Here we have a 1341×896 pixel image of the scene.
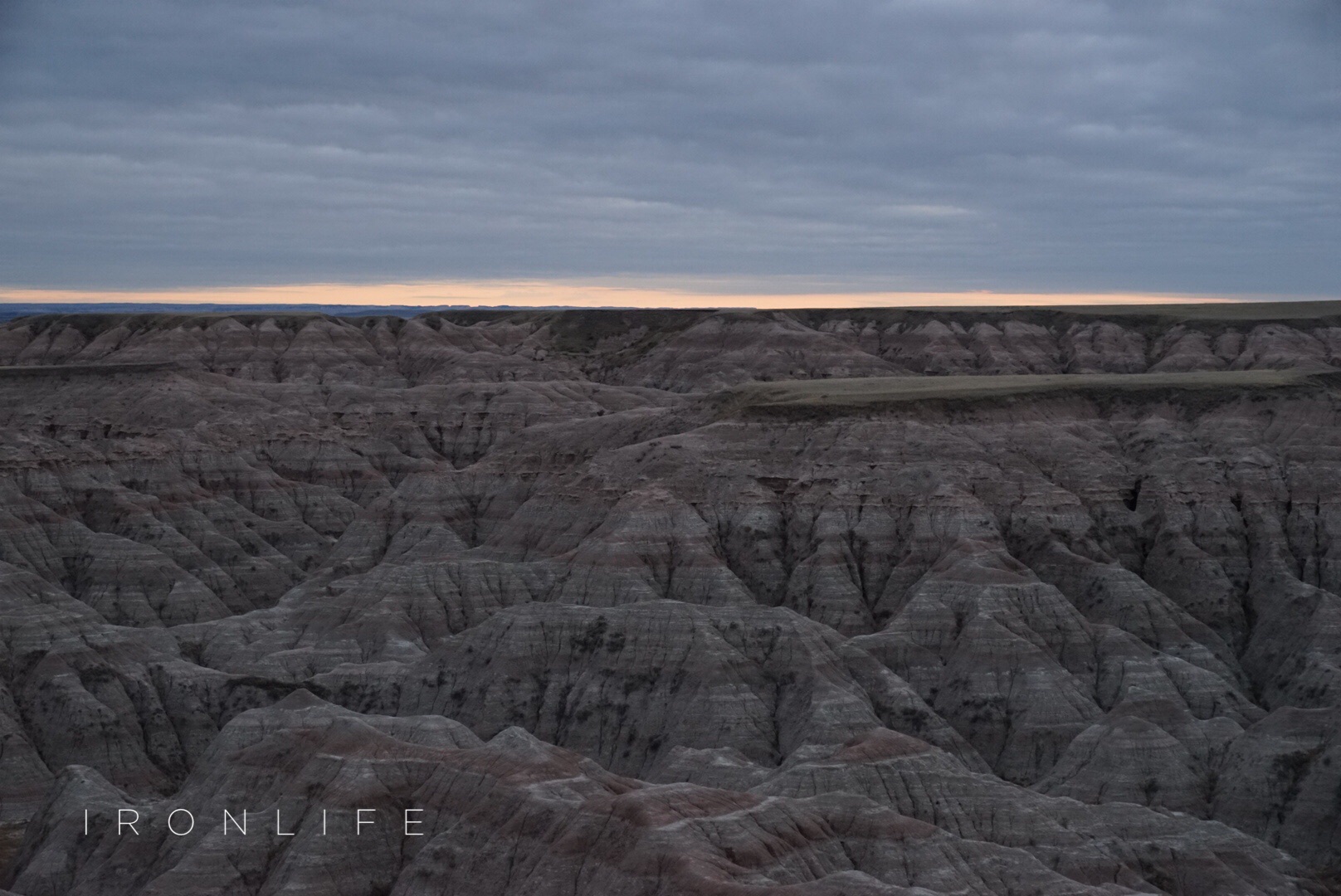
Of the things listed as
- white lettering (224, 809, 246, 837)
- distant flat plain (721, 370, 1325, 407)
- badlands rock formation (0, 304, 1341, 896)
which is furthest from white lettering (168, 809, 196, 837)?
distant flat plain (721, 370, 1325, 407)

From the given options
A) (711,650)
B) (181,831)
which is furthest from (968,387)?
(181,831)

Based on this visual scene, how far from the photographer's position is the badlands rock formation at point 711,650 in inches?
2149

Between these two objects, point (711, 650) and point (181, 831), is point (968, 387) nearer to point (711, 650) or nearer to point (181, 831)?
point (711, 650)

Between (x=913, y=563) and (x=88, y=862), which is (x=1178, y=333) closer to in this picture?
(x=913, y=563)

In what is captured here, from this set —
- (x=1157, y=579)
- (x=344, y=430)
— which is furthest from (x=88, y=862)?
(x=344, y=430)

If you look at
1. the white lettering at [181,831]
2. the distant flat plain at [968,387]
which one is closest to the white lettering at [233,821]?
the white lettering at [181,831]

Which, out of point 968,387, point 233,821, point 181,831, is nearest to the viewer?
point 233,821

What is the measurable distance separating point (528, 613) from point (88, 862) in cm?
3190

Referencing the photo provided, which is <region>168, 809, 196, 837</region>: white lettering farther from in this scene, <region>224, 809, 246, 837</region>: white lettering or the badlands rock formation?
<region>224, 809, 246, 837</region>: white lettering

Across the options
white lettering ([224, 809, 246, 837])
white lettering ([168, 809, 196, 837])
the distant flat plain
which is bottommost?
white lettering ([168, 809, 196, 837])

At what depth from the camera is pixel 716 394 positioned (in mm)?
130875

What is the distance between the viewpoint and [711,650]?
3226 inches

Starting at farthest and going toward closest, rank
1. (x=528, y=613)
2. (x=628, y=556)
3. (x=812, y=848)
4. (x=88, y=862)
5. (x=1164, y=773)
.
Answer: (x=628, y=556)
(x=528, y=613)
(x=1164, y=773)
(x=88, y=862)
(x=812, y=848)

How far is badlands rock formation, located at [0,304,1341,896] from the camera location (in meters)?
54.6
